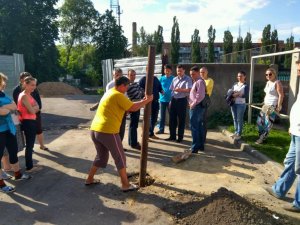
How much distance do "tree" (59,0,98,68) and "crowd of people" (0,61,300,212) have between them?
37.6 meters

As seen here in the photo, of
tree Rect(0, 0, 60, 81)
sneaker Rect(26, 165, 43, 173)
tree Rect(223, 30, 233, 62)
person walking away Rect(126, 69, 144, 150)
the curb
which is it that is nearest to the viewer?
the curb

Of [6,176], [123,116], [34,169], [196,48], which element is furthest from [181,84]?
[196,48]

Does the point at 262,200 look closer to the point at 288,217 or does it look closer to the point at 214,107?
the point at 288,217

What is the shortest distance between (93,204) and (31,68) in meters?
27.4

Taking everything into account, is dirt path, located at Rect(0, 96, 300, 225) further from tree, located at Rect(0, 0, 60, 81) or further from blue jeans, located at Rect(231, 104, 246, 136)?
tree, located at Rect(0, 0, 60, 81)

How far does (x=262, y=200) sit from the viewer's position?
4.73 metres

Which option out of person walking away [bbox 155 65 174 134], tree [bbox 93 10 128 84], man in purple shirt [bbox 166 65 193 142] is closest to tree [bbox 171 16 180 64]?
tree [bbox 93 10 128 84]

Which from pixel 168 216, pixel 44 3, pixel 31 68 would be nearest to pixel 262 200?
pixel 168 216

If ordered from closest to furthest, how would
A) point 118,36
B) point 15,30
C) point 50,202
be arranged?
point 50,202, point 15,30, point 118,36

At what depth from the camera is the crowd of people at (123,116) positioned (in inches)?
188

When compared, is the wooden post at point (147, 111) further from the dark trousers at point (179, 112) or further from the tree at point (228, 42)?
the tree at point (228, 42)

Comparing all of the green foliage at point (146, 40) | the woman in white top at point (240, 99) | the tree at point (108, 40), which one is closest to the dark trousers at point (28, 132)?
the woman in white top at point (240, 99)

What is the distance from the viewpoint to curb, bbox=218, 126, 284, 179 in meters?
5.98

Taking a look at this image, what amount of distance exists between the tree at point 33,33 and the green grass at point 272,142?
73.6 feet
